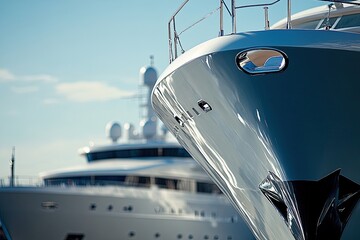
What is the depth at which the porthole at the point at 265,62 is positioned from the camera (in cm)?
931

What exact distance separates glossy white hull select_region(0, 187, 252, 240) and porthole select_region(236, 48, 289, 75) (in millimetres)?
13284

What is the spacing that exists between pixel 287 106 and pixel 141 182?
637 inches

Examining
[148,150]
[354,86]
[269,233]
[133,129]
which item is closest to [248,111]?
[354,86]

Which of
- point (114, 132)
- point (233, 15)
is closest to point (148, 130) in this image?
point (114, 132)

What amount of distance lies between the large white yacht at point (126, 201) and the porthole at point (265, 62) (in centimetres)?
1337

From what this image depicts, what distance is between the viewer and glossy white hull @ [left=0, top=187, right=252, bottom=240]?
22.0m

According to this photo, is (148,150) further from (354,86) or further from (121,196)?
(354,86)

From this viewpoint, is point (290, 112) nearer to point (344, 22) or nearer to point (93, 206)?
point (344, 22)

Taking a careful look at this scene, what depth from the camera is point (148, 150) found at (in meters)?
28.3

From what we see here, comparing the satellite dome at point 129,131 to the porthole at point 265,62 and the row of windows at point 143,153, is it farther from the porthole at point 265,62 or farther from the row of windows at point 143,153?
the porthole at point 265,62

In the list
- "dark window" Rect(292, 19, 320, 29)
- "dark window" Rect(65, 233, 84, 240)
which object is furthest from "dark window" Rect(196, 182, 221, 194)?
"dark window" Rect(292, 19, 320, 29)

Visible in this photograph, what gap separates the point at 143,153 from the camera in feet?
93.1

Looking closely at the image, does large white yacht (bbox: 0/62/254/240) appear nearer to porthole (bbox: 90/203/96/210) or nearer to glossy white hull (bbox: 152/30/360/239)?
porthole (bbox: 90/203/96/210)

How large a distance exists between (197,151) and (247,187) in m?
1.64
